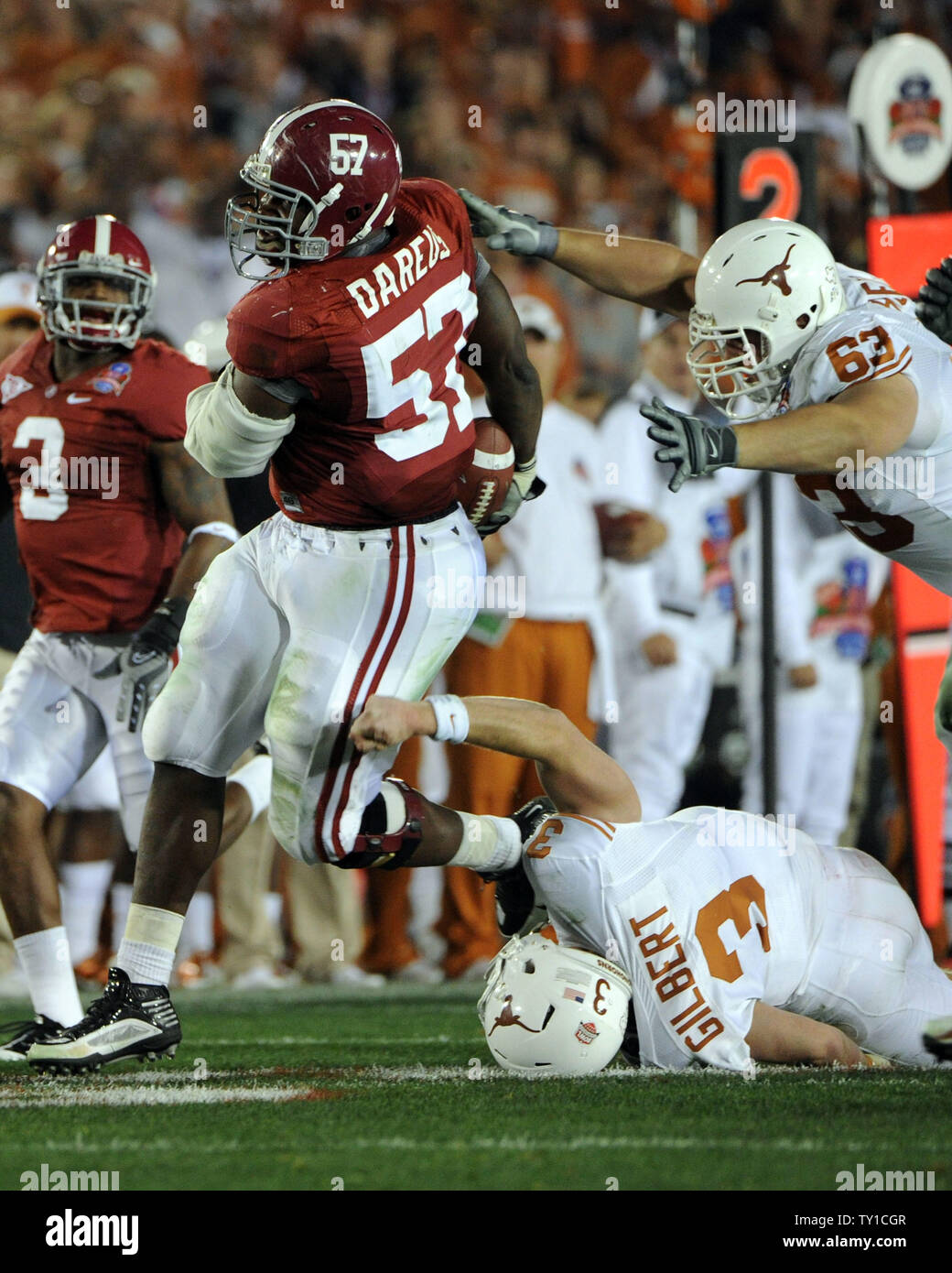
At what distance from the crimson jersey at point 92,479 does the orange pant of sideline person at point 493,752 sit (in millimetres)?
1768

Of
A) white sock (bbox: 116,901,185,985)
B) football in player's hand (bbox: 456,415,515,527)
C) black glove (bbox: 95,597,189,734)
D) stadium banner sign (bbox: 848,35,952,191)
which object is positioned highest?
stadium banner sign (bbox: 848,35,952,191)

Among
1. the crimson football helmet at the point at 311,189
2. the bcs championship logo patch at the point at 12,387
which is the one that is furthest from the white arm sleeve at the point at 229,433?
the bcs championship logo patch at the point at 12,387

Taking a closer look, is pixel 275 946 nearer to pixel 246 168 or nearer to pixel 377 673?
pixel 377 673

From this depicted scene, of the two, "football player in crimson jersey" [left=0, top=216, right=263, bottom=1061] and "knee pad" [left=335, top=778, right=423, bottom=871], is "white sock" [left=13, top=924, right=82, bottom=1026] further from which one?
"knee pad" [left=335, top=778, right=423, bottom=871]

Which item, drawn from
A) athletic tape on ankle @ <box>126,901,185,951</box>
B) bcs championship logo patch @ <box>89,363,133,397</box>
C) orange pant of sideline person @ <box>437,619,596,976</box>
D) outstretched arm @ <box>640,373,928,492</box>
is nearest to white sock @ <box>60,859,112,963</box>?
orange pant of sideline person @ <box>437,619,596,976</box>

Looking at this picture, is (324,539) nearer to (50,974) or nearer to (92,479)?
(92,479)

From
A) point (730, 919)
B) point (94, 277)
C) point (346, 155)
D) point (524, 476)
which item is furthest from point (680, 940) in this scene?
point (94, 277)

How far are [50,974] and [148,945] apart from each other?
1.65 feet

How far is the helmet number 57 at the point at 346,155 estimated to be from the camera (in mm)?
3576

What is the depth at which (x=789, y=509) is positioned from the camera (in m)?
7.08

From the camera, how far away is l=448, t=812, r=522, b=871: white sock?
391cm

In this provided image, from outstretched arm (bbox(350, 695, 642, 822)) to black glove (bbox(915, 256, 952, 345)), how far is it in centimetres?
123

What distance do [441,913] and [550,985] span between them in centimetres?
277

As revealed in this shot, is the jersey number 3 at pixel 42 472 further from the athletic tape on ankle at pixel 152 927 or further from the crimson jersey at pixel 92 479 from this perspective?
the athletic tape on ankle at pixel 152 927
